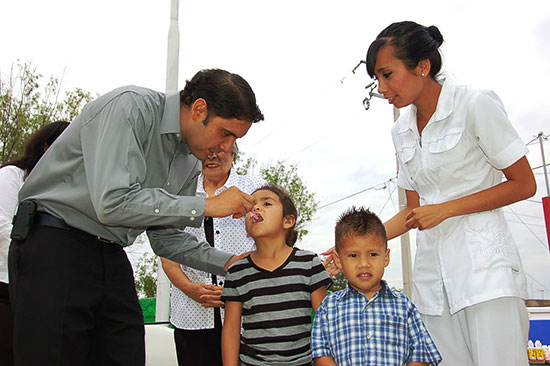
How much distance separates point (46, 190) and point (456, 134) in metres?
1.90

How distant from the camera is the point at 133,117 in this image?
2250mm

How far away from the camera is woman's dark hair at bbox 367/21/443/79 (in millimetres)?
2523

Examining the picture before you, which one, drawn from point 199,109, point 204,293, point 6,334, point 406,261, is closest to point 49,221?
point 199,109

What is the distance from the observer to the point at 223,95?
8.18ft

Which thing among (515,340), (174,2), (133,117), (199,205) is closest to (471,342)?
(515,340)

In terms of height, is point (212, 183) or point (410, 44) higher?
point (410, 44)

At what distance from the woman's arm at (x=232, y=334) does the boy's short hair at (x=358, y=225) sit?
641 mm

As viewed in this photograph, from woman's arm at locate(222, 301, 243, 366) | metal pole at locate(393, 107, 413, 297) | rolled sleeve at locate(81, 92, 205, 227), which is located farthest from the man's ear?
metal pole at locate(393, 107, 413, 297)

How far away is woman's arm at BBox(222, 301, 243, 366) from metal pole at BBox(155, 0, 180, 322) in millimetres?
6742

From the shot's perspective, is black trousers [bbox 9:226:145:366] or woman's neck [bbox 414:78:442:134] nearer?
black trousers [bbox 9:226:145:366]

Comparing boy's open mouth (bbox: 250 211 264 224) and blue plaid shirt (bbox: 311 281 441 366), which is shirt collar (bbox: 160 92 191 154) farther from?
blue plaid shirt (bbox: 311 281 441 366)

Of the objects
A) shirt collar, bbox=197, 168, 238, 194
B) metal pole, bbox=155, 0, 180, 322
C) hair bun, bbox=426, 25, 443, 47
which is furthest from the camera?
metal pole, bbox=155, 0, 180, 322

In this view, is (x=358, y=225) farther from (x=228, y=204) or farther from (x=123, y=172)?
(x=123, y=172)

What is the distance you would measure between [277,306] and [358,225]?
59 centimetres
